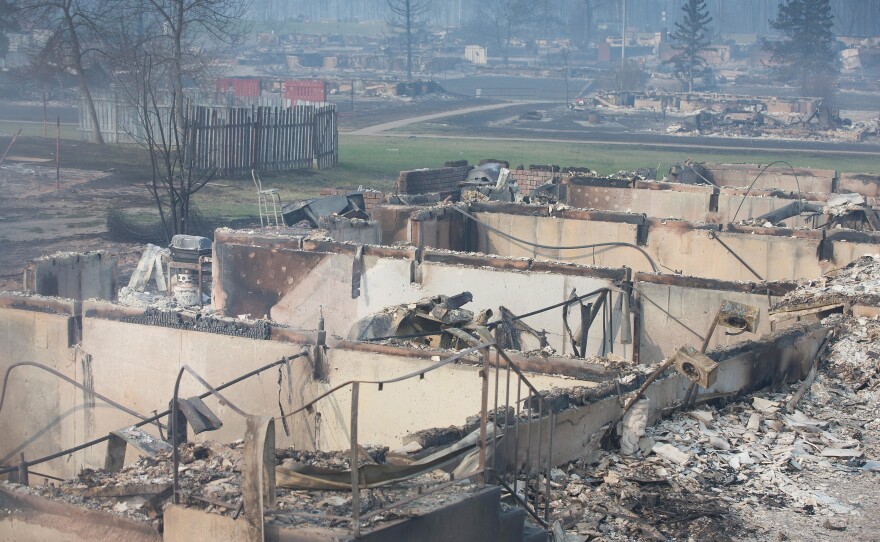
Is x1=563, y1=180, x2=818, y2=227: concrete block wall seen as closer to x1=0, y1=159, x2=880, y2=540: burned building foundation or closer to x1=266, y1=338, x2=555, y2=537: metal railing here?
x1=0, y1=159, x2=880, y2=540: burned building foundation

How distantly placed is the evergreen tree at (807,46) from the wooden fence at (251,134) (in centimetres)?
4549

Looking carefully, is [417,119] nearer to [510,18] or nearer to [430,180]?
[430,180]

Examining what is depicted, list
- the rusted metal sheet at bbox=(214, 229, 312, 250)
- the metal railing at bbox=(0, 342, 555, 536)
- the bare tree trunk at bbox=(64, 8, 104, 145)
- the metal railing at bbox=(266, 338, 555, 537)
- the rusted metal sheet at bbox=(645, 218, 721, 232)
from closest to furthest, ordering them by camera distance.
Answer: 1. the metal railing at bbox=(0, 342, 555, 536)
2. the metal railing at bbox=(266, 338, 555, 537)
3. the rusted metal sheet at bbox=(214, 229, 312, 250)
4. the rusted metal sheet at bbox=(645, 218, 721, 232)
5. the bare tree trunk at bbox=(64, 8, 104, 145)

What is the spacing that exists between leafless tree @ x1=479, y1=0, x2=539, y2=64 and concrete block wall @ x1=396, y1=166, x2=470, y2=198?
89612 millimetres

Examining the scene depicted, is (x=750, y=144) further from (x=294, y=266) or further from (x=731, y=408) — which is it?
(x=731, y=408)

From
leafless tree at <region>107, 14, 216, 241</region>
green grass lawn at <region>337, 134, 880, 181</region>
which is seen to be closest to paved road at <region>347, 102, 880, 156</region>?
green grass lawn at <region>337, 134, 880, 181</region>

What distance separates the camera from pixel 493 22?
123500mm

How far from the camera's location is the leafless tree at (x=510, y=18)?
116075 millimetres

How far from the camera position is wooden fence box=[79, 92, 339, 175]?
98.9 feet

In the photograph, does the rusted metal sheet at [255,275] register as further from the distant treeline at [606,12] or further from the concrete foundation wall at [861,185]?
the distant treeline at [606,12]

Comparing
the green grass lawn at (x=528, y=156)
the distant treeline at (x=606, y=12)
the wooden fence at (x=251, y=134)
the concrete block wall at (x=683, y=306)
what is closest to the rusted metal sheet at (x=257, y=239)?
the concrete block wall at (x=683, y=306)

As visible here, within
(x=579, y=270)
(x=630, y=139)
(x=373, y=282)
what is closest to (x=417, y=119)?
(x=630, y=139)

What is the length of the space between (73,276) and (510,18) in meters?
106

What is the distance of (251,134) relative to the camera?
31.6 metres
